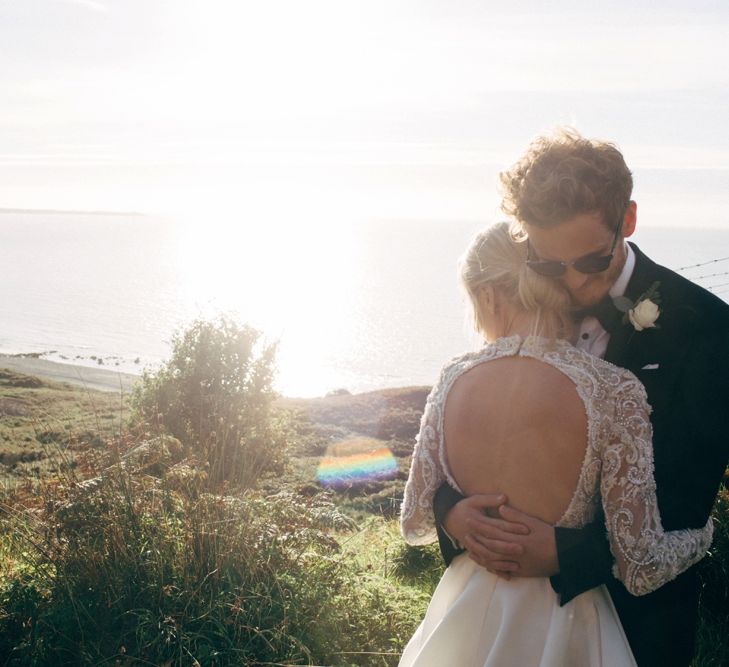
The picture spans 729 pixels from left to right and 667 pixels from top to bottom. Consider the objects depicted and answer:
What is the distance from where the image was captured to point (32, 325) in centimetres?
6000

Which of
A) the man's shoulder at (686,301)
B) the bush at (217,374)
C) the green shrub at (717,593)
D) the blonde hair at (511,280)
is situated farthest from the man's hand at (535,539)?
the bush at (217,374)

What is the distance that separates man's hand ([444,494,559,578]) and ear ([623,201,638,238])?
3.55 feet

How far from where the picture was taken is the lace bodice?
2492mm

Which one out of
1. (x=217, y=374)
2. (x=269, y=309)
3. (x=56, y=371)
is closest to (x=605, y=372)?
(x=217, y=374)

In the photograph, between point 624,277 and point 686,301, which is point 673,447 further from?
point 624,277

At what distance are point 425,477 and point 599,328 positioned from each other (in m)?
0.86

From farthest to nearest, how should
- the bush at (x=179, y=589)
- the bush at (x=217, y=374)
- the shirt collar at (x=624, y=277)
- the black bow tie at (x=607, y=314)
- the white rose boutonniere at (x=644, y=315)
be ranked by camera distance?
the bush at (x=217, y=374) < the bush at (x=179, y=589) < the shirt collar at (x=624, y=277) < the black bow tie at (x=607, y=314) < the white rose boutonniere at (x=644, y=315)

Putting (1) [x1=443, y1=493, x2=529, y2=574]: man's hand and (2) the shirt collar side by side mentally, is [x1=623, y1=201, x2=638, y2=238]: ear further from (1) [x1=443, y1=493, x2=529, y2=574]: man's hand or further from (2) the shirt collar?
(1) [x1=443, y1=493, x2=529, y2=574]: man's hand

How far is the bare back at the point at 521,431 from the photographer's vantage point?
2.50 meters

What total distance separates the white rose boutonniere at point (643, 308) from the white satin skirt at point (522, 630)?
95cm

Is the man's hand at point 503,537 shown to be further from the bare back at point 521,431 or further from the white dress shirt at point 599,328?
the white dress shirt at point 599,328

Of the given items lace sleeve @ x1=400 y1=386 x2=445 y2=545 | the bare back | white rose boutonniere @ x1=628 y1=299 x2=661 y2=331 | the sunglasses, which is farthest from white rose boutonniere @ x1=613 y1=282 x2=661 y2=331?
lace sleeve @ x1=400 y1=386 x2=445 y2=545

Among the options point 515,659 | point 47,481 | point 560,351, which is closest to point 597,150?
point 560,351

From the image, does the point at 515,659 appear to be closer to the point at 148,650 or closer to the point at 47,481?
the point at 148,650
